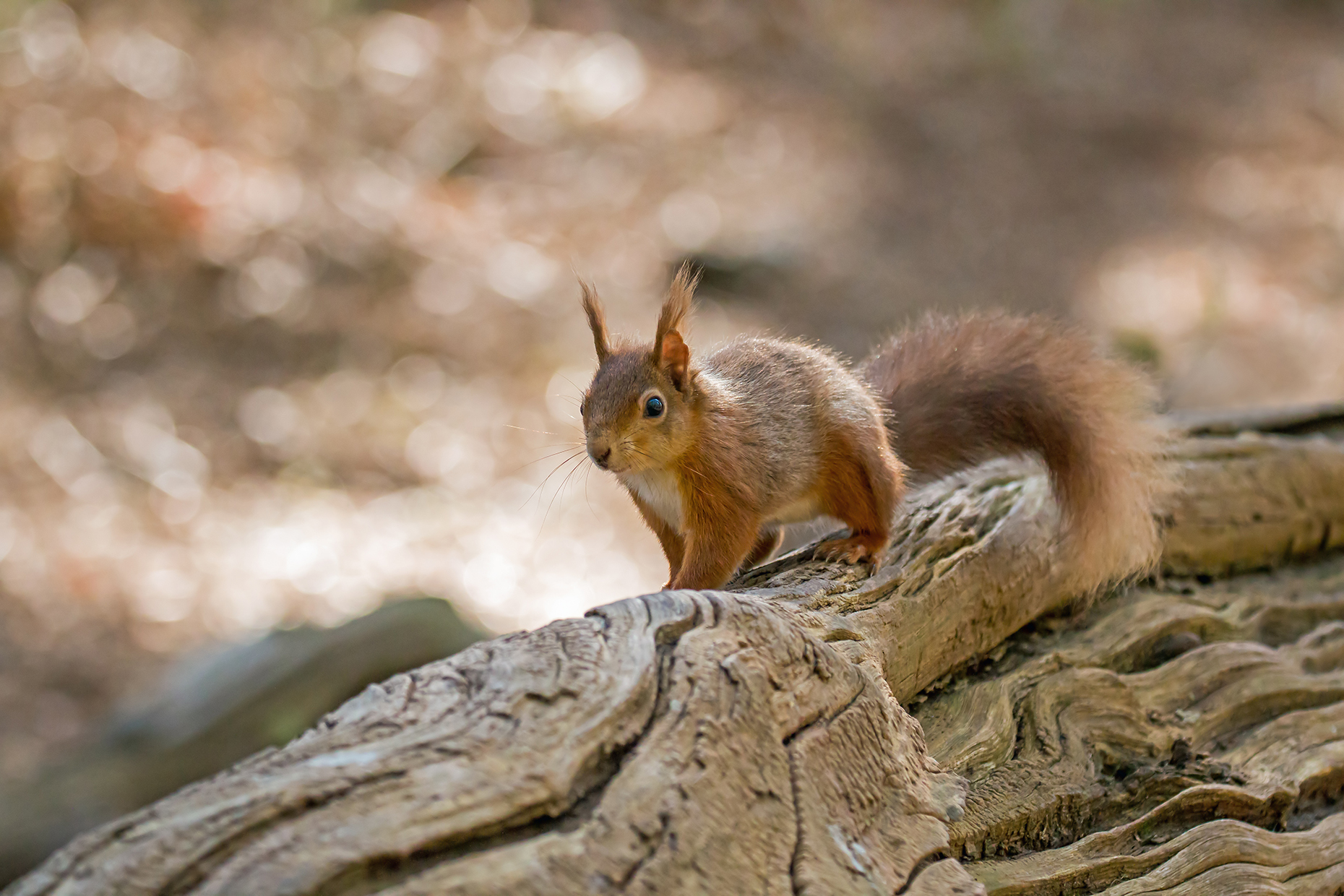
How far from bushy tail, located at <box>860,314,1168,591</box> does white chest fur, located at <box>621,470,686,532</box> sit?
0.53 metres

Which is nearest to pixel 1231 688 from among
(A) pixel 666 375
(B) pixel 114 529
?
(A) pixel 666 375

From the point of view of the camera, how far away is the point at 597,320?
7.62 ft

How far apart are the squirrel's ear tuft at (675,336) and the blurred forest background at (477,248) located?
150 cm

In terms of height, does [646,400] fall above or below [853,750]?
above

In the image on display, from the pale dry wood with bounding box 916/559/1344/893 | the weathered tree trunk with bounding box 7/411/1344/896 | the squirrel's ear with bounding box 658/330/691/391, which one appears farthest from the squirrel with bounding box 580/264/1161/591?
the pale dry wood with bounding box 916/559/1344/893

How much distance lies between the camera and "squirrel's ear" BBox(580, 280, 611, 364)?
2.29 metres

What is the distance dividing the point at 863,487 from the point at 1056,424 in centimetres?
46

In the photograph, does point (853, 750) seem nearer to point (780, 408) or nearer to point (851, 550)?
point (851, 550)

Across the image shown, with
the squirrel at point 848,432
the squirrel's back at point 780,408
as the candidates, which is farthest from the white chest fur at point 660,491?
the squirrel's back at point 780,408

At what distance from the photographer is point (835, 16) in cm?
917

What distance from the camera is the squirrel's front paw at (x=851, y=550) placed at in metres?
2.29

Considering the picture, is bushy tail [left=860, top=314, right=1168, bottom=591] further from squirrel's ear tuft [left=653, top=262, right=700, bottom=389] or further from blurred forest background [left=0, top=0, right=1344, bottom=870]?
blurred forest background [left=0, top=0, right=1344, bottom=870]

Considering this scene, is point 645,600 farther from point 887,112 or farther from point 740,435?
point 887,112

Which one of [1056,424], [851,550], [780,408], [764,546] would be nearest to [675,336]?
[780,408]
